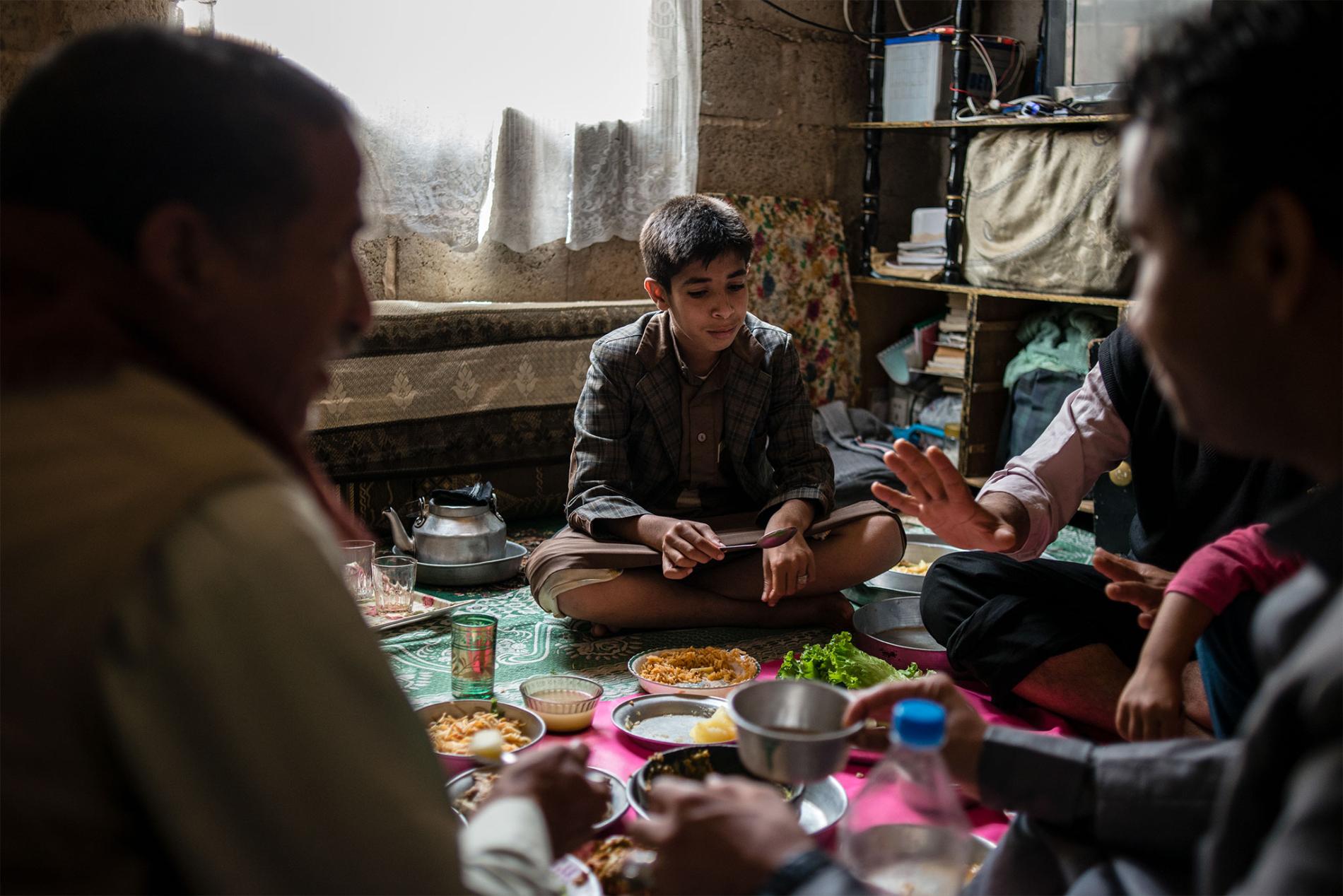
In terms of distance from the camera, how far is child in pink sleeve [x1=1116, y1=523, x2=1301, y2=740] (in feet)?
6.14

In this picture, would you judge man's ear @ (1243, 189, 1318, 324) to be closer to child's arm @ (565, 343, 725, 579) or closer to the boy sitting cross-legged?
the boy sitting cross-legged

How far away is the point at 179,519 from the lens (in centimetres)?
74

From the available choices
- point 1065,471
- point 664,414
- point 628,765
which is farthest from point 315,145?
point 664,414

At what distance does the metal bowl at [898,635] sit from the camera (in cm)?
270

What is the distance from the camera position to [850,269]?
5.77m

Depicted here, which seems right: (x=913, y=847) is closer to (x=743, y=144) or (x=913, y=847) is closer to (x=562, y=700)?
(x=562, y=700)

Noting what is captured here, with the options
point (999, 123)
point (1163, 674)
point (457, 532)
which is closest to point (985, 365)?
point (999, 123)

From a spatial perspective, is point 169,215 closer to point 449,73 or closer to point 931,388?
point 449,73

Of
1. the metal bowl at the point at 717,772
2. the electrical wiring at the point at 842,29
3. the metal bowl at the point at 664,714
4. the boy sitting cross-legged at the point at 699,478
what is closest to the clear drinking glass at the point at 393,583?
the boy sitting cross-legged at the point at 699,478

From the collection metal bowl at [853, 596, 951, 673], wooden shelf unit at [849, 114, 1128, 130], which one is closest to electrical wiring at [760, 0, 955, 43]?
wooden shelf unit at [849, 114, 1128, 130]

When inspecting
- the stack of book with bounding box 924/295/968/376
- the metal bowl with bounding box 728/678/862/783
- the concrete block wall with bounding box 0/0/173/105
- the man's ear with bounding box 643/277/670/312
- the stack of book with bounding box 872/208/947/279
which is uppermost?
the concrete block wall with bounding box 0/0/173/105

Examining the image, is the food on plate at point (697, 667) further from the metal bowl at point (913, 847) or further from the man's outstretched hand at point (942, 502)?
the metal bowl at point (913, 847)

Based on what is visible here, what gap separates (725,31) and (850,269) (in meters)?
1.34

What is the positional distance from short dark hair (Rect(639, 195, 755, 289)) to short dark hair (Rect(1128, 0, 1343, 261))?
2.22m
